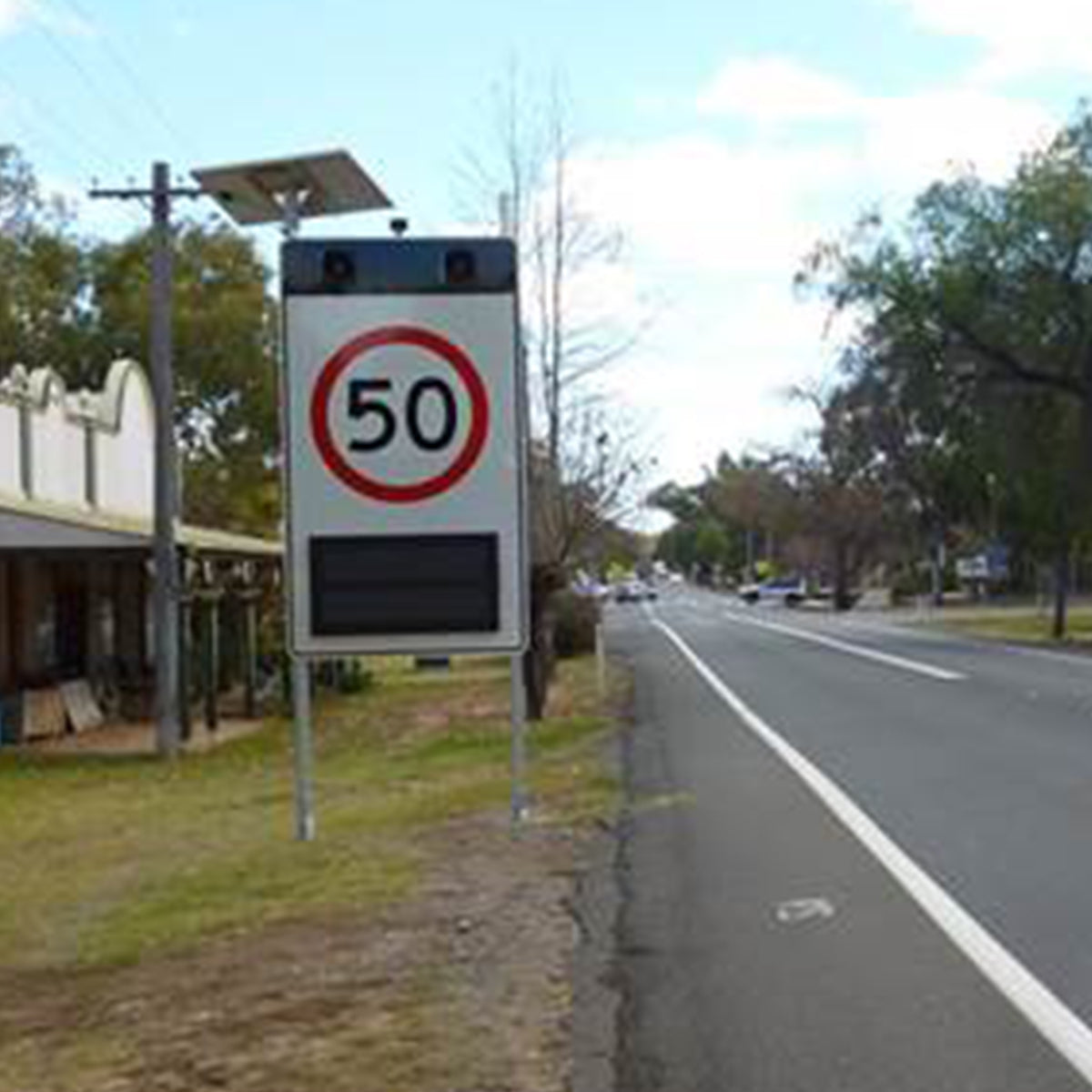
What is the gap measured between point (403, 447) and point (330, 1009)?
14.5 ft

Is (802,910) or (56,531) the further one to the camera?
(56,531)

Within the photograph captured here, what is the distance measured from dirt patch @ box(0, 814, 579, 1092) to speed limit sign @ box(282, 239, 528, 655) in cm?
161

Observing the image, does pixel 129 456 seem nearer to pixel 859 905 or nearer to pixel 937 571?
pixel 859 905

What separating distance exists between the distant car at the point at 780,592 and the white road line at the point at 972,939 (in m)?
114

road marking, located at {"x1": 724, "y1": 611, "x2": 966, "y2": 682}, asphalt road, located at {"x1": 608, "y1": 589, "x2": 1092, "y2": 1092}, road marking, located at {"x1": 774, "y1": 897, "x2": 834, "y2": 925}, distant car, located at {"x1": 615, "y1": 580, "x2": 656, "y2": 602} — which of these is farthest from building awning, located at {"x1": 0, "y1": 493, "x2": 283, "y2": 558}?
distant car, located at {"x1": 615, "y1": 580, "x2": 656, "y2": 602}

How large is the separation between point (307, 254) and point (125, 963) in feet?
13.1

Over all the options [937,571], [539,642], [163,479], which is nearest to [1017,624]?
[937,571]

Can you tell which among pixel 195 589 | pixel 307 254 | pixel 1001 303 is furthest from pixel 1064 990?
pixel 1001 303

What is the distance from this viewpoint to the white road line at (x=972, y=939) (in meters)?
8.21

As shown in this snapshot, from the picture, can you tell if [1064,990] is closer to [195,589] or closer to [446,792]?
[446,792]

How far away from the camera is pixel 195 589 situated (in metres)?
33.5

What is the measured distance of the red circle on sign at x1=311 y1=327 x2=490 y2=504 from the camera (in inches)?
489

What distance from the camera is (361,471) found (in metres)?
12.5

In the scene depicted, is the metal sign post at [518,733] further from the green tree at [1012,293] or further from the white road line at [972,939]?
the green tree at [1012,293]
